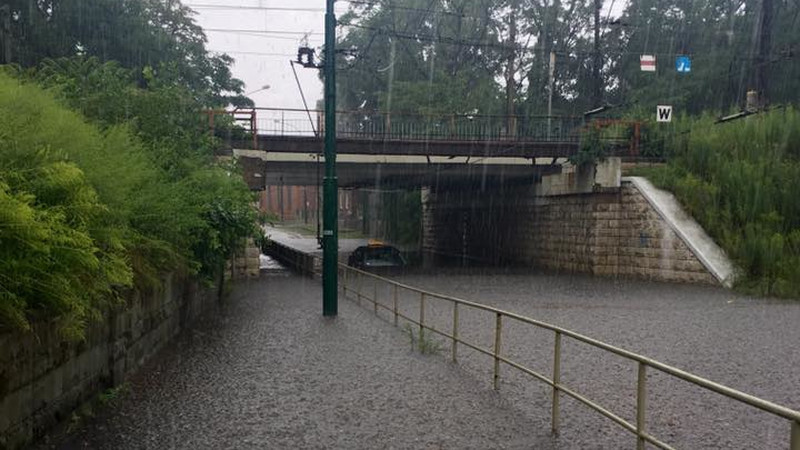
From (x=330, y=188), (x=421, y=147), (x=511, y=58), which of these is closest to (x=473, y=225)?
(x=511, y=58)

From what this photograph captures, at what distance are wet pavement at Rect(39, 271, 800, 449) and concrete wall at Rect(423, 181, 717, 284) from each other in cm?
700

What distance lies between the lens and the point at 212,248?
12.9 metres

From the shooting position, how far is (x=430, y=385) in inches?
319

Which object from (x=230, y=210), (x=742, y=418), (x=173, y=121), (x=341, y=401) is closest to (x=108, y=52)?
(x=173, y=121)

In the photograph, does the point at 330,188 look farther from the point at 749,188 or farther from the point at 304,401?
the point at 749,188

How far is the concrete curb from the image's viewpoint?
→ 2055cm

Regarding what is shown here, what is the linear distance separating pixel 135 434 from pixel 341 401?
2.04 metres

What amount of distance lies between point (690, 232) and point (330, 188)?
1252 centimetres

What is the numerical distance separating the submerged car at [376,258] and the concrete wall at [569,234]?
241 inches

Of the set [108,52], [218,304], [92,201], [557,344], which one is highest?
[108,52]

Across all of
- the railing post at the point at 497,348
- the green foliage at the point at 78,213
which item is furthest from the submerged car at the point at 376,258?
the railing post at the point at 497,348

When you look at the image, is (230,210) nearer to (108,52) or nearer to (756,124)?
(756,124)

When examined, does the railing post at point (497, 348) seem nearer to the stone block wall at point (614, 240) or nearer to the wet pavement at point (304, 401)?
the wet pavement at point (304, 401)

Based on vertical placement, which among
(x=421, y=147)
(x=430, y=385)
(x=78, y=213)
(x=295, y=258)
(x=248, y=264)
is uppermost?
(x=421, y=147)
